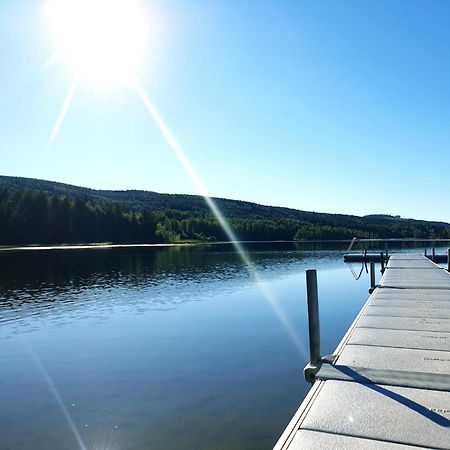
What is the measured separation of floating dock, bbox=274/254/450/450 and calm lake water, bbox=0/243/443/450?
94.2 inches

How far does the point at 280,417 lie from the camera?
9.10 m

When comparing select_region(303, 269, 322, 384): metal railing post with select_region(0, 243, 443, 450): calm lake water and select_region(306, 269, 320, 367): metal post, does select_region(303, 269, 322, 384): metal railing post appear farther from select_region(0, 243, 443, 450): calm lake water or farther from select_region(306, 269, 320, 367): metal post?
select_region(0, 243, 443, 450): calm lake water

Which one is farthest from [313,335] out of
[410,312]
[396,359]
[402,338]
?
[410,312]

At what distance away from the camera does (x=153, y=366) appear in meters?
12.9

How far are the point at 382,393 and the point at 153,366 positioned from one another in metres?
8.44

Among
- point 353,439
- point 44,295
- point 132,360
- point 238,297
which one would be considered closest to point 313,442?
point 353,439

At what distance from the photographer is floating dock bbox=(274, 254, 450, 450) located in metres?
4.77

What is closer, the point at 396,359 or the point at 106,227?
the point at 396,359

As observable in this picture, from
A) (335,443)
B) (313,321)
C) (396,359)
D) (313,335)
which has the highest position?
(313,321)

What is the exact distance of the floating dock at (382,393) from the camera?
4.77 metres

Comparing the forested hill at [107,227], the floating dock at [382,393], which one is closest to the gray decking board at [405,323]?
the floating dock at [382,393]

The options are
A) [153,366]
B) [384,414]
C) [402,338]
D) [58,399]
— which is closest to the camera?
[384,414]

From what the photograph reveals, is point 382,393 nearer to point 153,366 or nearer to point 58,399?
point 58,399

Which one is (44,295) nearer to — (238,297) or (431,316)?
(238,297)
